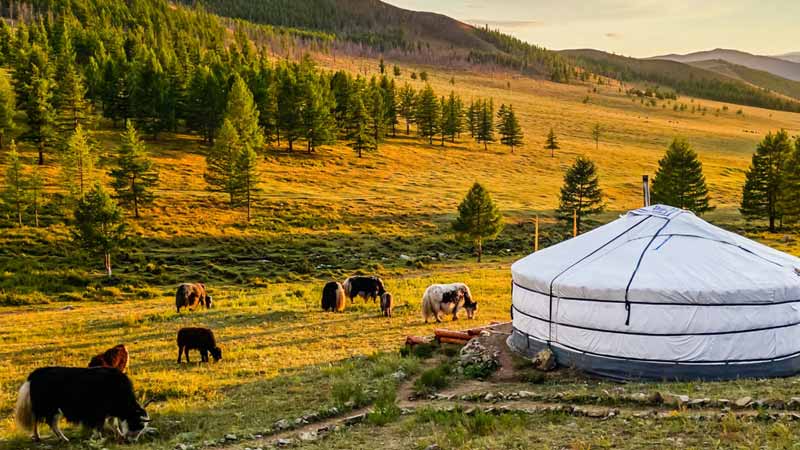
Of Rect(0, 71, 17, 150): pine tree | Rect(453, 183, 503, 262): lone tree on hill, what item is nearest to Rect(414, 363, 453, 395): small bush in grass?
Rect(453, 183, 503, 262): lone tree on hill

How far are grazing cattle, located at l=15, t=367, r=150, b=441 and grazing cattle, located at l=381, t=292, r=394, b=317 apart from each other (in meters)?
11.9

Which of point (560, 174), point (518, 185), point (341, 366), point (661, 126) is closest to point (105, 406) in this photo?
point (341, 366)

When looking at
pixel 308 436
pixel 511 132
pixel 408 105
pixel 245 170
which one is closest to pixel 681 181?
pixel 245 170

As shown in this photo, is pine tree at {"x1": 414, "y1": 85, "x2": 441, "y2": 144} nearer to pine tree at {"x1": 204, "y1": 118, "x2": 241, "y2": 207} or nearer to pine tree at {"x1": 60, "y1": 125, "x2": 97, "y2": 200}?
pine tree at {"x1": 204, "y1": 118, "x2": 241, "y2": 207}

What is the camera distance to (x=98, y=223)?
34.2 metres

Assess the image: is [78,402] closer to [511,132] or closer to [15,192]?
[15,192]

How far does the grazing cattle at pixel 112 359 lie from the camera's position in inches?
528

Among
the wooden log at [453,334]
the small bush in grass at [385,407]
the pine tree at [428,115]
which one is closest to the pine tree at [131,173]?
the wooden log at [453,334]

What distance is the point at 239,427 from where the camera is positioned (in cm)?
1014

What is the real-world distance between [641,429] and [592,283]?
4731 mm

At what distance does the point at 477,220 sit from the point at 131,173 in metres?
24.7

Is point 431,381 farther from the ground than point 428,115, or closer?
closer

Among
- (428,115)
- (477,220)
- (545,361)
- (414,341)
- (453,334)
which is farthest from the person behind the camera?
(428,115)

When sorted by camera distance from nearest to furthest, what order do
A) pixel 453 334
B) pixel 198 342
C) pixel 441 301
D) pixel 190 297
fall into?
1. pixel 198 342
2. pixel 453 334
3. pixel 441 301
4. pixel 190 297
